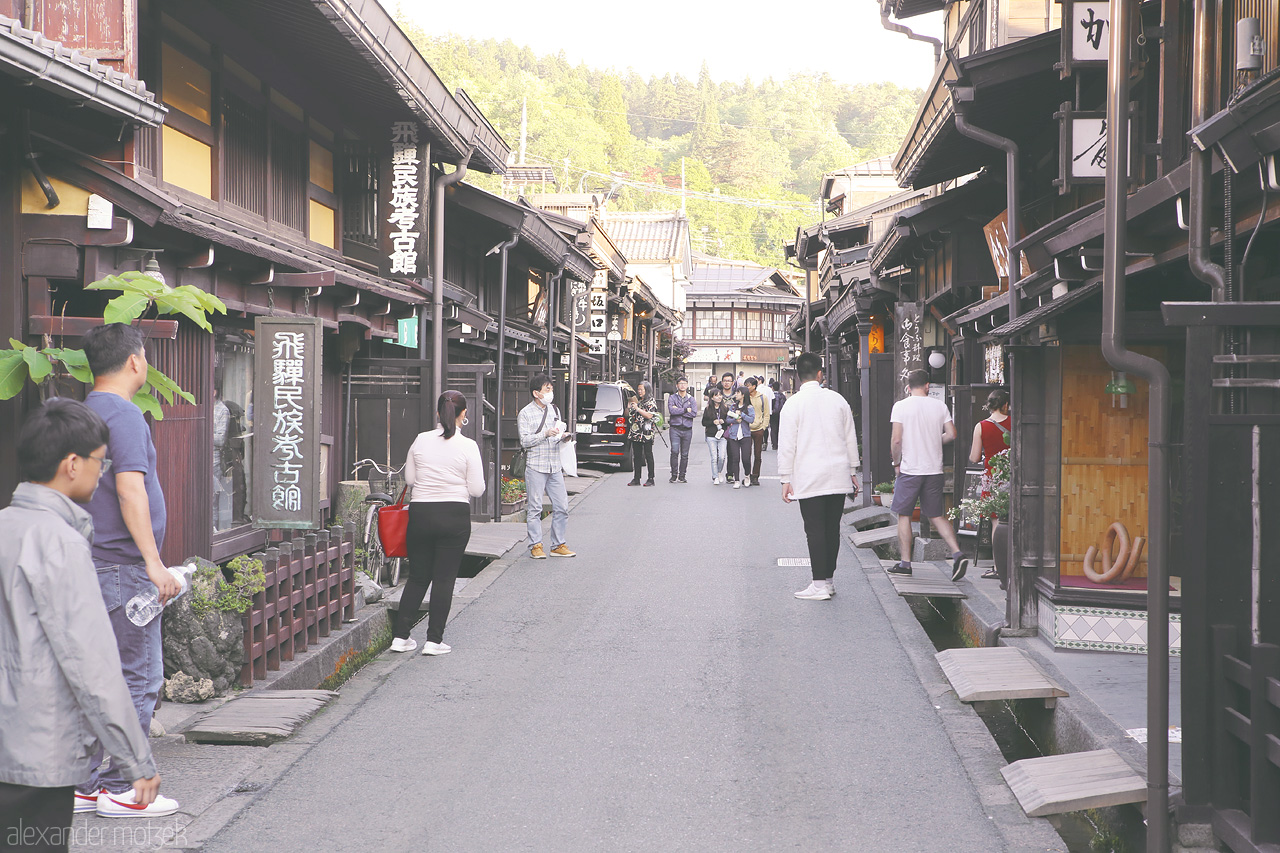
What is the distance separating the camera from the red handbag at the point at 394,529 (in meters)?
8.76

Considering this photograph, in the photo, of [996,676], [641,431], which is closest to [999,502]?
[996,676]

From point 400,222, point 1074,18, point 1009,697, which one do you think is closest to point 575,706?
point 1009,697

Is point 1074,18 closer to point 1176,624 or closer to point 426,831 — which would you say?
point 1176,624

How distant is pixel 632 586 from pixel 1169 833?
734cm

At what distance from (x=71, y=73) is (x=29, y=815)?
165 inches

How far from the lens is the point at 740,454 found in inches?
877

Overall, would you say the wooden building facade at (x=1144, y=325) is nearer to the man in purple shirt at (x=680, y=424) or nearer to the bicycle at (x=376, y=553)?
the bicycle at (x=376, y=553)

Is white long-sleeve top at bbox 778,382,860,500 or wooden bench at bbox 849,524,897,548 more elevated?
white long-sleeve top at bbox 778,382,860,500

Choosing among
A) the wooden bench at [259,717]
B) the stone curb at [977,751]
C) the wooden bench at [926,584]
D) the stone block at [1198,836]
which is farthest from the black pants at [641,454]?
the stone block at [1198,836]

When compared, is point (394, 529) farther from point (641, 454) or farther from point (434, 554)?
point (641, 454)

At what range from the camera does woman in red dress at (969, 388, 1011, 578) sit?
11.2 meters

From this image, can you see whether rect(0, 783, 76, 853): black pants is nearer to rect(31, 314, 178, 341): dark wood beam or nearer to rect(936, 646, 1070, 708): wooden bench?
rect(31, 314, 178, 341): dark wood beam

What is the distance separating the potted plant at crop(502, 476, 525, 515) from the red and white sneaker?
11.6 m

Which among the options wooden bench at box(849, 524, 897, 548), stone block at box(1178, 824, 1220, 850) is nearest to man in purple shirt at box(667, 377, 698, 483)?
wooden bench at box(849, 524, 897, 548)
